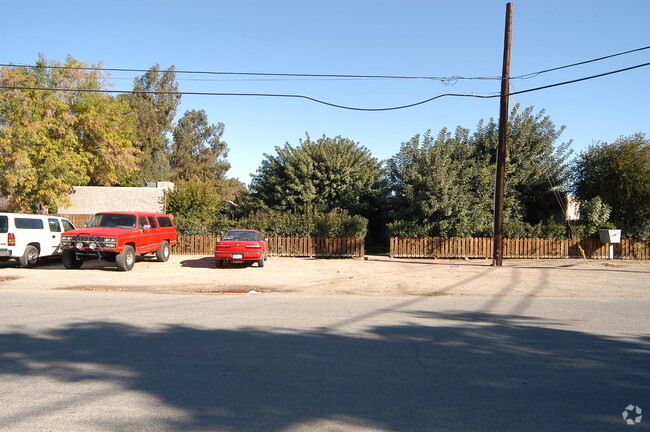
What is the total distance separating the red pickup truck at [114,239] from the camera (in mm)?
15828

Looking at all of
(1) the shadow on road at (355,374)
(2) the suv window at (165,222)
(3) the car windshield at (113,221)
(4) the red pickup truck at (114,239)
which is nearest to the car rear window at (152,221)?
(4) the red pickup truck at (114,239)

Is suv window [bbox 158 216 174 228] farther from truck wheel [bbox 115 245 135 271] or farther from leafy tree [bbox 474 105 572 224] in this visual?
leafy tree [bbox 474 105 572 224]

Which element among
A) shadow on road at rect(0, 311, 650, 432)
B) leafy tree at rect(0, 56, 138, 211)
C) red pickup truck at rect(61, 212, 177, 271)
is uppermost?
leafy tree at rect(0, 56, 138, 211)

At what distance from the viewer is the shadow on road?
14.6 ft

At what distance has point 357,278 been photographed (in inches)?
617

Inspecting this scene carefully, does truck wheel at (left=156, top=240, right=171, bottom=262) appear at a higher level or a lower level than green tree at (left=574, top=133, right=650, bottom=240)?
lower

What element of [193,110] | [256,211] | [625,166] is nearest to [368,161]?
[256,211]

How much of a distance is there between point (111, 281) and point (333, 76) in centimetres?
985

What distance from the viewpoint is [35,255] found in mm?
16922

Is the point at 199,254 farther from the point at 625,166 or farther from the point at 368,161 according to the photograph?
the point at 625,166

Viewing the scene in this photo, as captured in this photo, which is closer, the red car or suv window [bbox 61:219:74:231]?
the red car

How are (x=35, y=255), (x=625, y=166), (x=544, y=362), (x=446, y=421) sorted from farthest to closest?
(x=625, y=166)
(x=35, y=255)
(x=544, y=362)
(x=446, y=421)

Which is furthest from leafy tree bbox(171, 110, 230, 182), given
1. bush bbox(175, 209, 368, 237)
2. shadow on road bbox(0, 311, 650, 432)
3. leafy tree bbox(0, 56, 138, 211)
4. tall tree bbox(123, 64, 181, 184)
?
shadow on road bbox(0, 311, 650, 432)

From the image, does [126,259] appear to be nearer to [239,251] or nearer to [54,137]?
[239,251]
